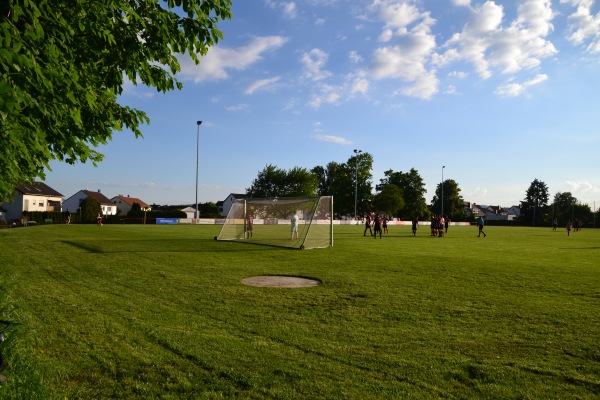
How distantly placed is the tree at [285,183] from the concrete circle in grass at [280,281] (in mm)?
85259

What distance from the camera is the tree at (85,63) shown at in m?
4.71

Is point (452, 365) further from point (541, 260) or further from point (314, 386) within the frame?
point (541, 260)

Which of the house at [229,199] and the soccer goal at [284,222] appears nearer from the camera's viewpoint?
the soccer goal at [284,222]

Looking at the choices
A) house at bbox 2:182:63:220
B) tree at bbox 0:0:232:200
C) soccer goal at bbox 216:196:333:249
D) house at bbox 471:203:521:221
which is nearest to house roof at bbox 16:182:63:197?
house at bbox 2:182:63:220

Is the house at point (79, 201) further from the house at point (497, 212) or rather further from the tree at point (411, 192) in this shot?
the house at point (497, 212)

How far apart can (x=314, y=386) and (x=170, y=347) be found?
2.24 meters

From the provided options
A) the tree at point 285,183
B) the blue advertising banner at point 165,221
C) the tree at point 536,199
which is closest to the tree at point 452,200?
the tree at point 536,199

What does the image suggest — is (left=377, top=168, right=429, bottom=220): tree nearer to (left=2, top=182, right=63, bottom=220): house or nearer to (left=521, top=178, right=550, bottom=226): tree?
(left=521, top=178, right=550, bottom=226): tree

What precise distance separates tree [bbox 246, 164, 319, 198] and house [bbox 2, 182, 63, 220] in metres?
43.4

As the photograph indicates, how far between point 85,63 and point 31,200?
86.9 metres

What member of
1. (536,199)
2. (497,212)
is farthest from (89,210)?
(497,212)

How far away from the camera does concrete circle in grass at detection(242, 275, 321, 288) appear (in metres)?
11.1

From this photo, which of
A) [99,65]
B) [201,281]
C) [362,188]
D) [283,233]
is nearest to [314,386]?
[99,65]

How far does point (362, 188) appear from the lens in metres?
97.8
